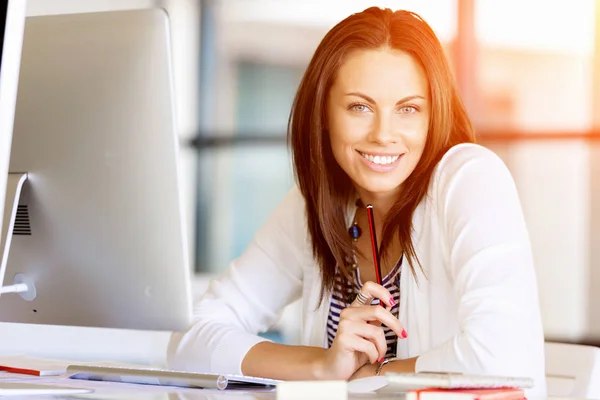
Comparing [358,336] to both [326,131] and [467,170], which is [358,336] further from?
[326,131]

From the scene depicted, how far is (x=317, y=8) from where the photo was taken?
4531 millimetres

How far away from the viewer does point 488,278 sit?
1.33 m

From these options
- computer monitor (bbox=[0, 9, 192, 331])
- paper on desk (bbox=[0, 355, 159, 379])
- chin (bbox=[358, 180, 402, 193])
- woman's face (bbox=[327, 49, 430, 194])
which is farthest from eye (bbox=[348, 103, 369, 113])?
paper on desk (bbox=[0, 355, 159, 379])

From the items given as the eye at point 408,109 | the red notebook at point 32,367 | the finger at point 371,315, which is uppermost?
the eye at point 408,109

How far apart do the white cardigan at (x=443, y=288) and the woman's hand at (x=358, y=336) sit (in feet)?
0.24

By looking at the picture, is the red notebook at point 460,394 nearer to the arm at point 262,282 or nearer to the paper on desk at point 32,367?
the paper on desk at point 32,367

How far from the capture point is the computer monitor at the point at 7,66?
0.90 m

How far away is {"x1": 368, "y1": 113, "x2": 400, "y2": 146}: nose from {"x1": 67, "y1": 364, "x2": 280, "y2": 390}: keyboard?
2.08ft

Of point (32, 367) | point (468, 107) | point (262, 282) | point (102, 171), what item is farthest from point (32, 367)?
point (468, 107)

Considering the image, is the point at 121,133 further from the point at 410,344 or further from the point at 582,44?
the point at 582,44

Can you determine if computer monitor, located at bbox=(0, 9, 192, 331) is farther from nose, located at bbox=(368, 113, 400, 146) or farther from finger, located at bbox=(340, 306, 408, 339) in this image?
nose, located at bbox=(368, 113, 400, 146)

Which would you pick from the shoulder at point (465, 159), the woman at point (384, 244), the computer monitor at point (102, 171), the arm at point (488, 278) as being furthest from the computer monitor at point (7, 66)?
the shoulder at point (465, 159)

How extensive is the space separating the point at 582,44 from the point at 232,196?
2.10m

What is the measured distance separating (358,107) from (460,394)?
0.85 metres
